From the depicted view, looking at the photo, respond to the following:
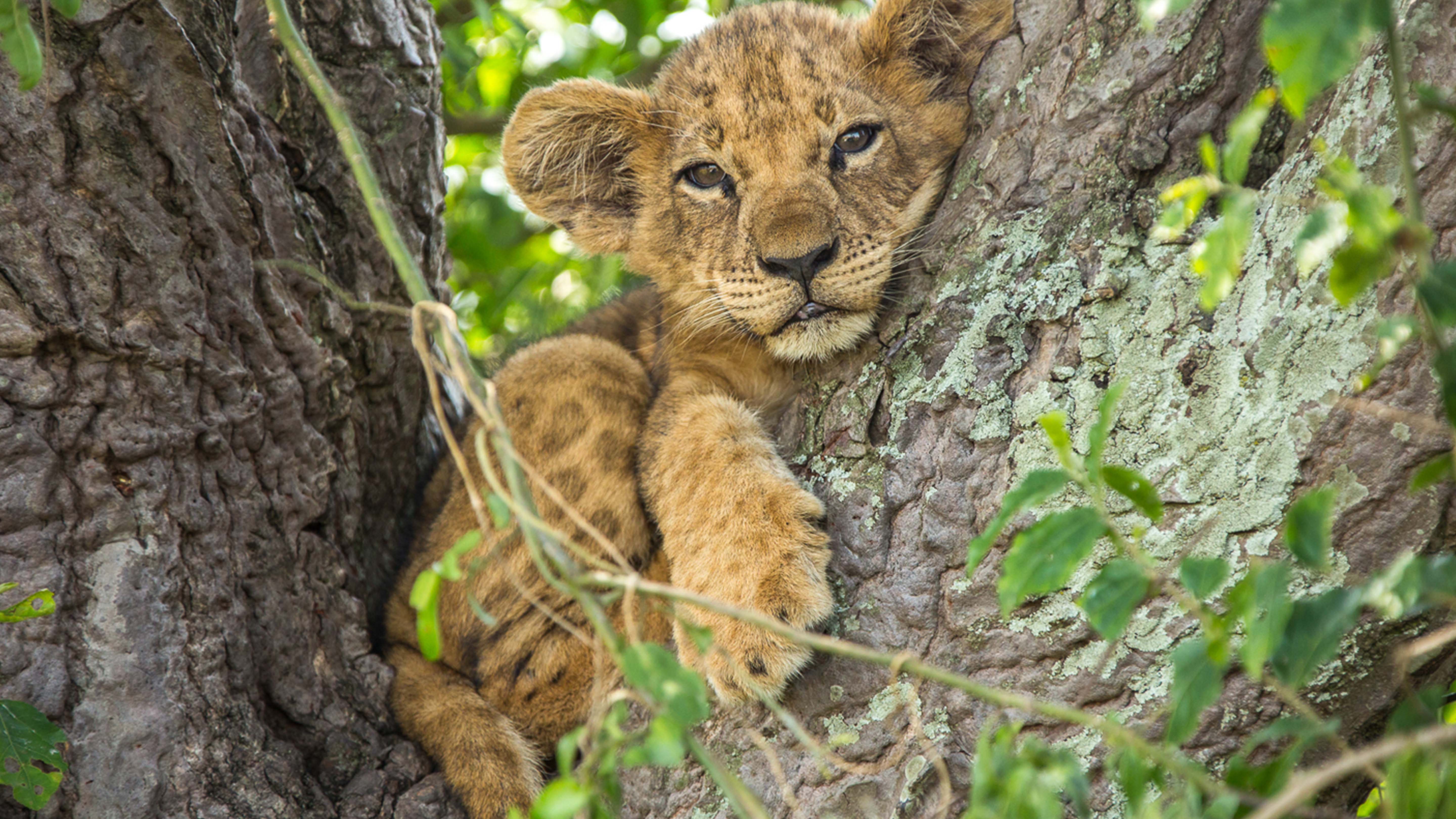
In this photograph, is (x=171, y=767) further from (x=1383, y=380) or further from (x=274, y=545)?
(x=1383, y=380)

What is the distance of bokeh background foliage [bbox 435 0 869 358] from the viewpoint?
529 cm

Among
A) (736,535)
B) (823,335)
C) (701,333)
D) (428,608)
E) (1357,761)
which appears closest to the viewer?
(1357,761)

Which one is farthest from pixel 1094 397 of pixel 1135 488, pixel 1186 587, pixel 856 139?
pixel 856 139

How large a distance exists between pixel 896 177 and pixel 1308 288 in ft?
→ 4.93

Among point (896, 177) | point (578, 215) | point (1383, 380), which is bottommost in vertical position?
point (1383, 380)

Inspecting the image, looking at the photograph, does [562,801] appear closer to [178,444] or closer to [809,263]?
[178,444]

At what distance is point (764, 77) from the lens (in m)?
3.42

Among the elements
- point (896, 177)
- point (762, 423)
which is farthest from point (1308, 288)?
point (762, 423)

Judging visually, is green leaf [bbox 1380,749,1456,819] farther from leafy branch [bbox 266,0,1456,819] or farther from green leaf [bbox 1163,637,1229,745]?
green leaf [bbox 1163,637,1229,745]

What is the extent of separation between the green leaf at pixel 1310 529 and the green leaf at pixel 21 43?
80.0 inches

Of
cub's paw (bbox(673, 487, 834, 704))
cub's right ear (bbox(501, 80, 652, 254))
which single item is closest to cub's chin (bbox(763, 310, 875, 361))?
cub's paw (bbox(673, 487, 834, 704))

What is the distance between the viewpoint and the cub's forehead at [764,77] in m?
3.32

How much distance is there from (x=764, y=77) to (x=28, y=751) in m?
2.67

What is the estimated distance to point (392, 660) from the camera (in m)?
3.06
